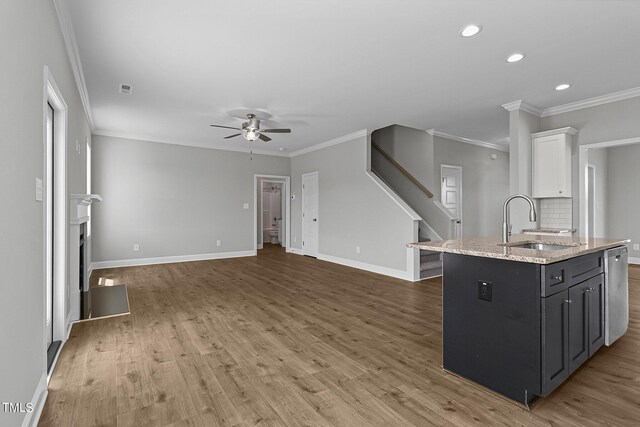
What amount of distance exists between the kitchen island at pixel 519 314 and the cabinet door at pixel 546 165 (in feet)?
8.83

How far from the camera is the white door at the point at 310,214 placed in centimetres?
774

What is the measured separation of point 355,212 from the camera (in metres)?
6.55

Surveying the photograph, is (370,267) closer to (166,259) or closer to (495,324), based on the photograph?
(495,324)

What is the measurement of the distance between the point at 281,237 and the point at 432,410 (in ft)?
29.7

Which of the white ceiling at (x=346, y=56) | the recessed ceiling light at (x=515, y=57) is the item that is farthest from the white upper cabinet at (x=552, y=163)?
the recessed ceiling light at (x=515, y=57)

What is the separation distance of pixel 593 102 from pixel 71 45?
6.30 metres

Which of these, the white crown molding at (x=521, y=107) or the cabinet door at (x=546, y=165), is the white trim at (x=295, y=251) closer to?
the cabinet door at (x=546, y=165)

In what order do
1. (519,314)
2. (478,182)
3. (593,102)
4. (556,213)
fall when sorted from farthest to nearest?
(478,182) → (556,213) → (593,102) → (519,314)

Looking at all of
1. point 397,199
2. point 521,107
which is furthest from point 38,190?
point 521,107

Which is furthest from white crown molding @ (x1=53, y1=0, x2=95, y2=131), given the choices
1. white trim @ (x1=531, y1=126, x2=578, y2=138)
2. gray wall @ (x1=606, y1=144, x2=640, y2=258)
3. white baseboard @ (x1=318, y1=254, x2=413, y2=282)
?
gray wall @ (x1=606, y1=144, x2=640, y2=258)

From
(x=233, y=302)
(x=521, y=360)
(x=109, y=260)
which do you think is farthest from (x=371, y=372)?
(x=109, y=260)

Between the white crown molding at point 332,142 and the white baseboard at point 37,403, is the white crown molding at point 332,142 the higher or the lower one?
the higher one

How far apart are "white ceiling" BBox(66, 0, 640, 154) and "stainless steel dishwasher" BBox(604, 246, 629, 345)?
6.45 feet

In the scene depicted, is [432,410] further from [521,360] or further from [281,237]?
[281,237]
